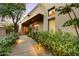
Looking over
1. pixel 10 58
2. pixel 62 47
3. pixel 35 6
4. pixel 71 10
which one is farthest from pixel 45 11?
pixel 10 58

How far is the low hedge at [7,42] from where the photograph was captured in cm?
270

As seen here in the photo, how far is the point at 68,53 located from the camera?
265 cm

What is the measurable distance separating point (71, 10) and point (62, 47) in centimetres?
56

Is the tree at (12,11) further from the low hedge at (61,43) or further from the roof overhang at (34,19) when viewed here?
the low hedge at (61,43)

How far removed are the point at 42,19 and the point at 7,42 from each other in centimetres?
65

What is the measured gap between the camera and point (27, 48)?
2.77 meters

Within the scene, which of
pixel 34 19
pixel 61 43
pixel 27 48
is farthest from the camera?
pixel 34 19

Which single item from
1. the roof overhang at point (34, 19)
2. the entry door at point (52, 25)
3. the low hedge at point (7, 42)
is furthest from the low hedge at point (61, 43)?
the low hedge at point (7, 42)

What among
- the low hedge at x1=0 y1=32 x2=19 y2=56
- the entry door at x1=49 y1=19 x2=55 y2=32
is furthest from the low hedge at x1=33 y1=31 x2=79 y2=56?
the low hedge at x1=0 y1=32 x2=19 y2=56

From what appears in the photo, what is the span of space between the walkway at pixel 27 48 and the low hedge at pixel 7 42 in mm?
79

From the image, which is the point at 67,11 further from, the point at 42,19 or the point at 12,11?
the point at 12,11

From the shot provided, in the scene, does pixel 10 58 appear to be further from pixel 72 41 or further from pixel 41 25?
pixel 72 41

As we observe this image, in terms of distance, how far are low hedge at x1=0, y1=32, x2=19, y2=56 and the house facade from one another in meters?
0.19

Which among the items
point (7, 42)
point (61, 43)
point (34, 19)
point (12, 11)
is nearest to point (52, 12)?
point (34, 19)
